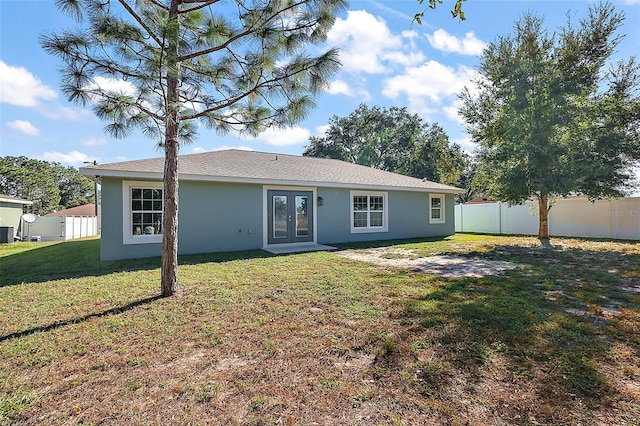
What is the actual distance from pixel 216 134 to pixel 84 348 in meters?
4.05

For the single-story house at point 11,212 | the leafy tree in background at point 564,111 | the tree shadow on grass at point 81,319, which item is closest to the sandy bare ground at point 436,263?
the tree shadow on grass at point 81,319

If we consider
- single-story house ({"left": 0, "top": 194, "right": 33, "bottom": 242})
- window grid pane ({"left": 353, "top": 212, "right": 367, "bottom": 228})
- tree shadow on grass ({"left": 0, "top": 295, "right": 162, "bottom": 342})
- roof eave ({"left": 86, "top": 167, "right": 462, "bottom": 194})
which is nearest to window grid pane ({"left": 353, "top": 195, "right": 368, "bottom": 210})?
window grid pane ({"left": 353, "top": 212, "right": 367, "bottom": 228})

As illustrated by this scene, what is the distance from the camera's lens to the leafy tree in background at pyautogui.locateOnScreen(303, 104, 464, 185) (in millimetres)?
26750

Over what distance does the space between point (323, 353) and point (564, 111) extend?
12.0 meters

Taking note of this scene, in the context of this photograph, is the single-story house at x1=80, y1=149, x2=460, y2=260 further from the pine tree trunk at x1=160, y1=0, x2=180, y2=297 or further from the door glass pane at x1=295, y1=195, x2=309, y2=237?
the pine tree trunk at x1=160, y1=0, x2=180, y2=297

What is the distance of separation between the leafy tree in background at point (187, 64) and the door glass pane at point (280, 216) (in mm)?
4973

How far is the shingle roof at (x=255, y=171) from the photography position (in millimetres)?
8120

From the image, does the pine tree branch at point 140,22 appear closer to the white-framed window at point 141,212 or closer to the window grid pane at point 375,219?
the white-framed window at point 141,212

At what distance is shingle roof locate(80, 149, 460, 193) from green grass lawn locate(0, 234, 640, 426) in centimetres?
342

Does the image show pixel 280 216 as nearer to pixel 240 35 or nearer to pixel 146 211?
pixel 146 211

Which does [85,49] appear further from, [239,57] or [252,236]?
[252,236]

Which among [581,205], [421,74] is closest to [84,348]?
[421,74]

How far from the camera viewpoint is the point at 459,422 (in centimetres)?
194

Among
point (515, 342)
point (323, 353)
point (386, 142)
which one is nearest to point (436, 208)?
point (515, 342)
